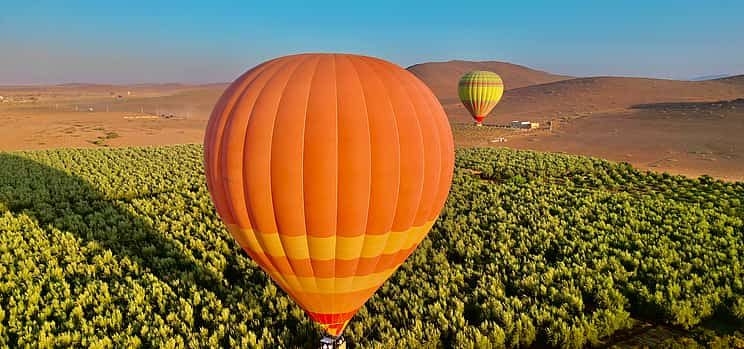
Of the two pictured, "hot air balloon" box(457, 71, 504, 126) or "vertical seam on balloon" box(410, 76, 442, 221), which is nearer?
"vertical seam on balloon" box(410, 76, 442, 221)

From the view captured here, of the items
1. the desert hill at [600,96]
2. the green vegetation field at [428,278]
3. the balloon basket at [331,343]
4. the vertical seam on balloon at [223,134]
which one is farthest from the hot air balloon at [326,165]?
the desert hill at [600,96]

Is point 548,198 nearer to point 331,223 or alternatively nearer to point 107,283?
point 331,223

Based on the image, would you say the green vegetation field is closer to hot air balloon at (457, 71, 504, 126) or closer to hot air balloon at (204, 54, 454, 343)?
hot air balloon at (204, 54, 454, 343)

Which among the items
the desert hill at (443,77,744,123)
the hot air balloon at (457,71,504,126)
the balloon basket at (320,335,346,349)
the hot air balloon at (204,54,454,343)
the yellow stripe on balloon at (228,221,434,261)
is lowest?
the balloon basket at (320,335,346,349)

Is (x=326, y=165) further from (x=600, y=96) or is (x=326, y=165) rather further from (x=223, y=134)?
(x=600, y=96)

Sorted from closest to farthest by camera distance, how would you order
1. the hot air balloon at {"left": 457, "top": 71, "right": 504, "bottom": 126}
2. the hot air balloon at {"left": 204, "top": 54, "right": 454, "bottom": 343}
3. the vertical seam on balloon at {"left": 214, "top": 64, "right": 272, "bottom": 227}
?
the hot air balloon at {"left": 204, "top": 54, "right": 454, "bottom": 343}, the vertical seam on balloon at {"left": 214, "top": 64, "right": 272, "bottom": 227}, the hot air balloon at {"left": 457, "top": 71, "right": 504, "bottom": 126}

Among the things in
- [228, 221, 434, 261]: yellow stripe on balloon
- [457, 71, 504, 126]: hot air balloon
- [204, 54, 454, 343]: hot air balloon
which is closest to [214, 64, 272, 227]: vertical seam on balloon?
[204, 54, 454, 343]: hot air balloon

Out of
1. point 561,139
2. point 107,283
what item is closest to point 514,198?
point 107,283
